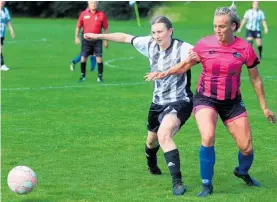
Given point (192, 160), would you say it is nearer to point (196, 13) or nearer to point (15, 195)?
point (15, 195)

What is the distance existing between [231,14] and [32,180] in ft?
9.19

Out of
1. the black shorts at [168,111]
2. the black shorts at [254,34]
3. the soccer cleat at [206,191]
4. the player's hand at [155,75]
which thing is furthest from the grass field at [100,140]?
the black shorts at [254,34]

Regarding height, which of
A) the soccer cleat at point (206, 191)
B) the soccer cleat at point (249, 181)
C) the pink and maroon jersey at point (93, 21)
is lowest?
the pink and maroon jersey at point (93, 21)

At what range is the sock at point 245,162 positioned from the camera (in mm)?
8977

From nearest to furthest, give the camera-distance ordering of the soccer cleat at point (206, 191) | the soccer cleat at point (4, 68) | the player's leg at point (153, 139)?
1. the soccer cleat at point (206, 191)
2. the player's leg at point (153, 139)
3. the soccer cleat at point (4, 68)

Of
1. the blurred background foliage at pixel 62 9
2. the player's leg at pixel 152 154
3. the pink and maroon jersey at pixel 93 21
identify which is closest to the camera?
the player's leg at pixel 152 154

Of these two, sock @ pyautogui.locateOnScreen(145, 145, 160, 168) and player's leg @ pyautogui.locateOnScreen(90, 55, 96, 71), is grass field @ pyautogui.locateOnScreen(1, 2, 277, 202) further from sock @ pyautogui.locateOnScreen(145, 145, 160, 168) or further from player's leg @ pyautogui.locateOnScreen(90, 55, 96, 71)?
player's leg @ pyautogui.locateOnScreen(90, 55, 96, 71)

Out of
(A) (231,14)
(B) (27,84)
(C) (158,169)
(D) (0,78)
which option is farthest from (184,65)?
(D) (0,78)

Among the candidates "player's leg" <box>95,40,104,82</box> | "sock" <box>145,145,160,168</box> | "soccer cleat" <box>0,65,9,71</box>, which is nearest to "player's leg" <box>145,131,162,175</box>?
"sock" <box>145,145,160,168</box>

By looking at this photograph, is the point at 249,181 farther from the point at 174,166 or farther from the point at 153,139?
the point at 153,139

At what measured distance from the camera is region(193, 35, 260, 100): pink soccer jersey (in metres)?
8.52

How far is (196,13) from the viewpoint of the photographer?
49969mm

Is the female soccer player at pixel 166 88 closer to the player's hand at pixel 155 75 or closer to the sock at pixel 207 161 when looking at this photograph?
the sock at pixel 207 161

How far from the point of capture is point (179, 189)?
8484 mm
